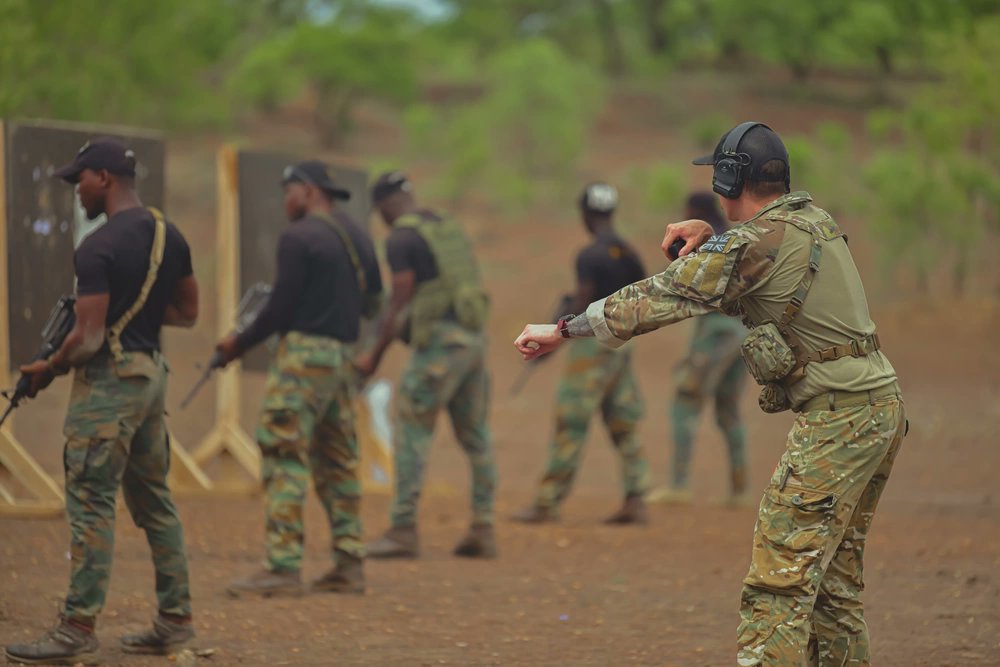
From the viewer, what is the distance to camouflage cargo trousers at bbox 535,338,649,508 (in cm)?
991

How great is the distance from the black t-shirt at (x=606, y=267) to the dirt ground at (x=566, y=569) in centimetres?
181

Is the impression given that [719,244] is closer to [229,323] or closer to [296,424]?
[296,424]

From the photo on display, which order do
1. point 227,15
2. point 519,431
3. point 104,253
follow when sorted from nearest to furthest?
point 104,253 → point 519,431 → point 227,15

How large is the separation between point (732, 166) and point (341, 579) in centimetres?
367

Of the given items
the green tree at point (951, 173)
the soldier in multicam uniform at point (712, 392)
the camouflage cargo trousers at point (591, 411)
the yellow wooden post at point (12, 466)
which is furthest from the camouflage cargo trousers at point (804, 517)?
the green tree at point (951, 173)

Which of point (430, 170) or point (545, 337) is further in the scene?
point (430, 170)

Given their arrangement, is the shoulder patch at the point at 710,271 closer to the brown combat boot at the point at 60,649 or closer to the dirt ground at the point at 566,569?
the dirt ground at the point at 566,569

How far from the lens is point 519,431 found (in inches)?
616

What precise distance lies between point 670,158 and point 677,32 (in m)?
10.2

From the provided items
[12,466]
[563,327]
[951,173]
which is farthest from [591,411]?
[951,173]

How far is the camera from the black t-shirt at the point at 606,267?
9453 mm

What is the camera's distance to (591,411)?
32.6 feet

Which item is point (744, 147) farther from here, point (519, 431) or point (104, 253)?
point (519, 431)

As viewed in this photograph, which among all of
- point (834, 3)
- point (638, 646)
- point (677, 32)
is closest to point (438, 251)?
point (638, 646)
